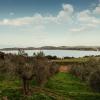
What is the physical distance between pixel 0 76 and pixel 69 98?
126 ft

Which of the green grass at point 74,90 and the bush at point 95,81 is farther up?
the bush at point 95,81

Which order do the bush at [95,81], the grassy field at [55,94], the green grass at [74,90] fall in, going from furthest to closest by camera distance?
the green grass at [74,90] < the bush at [95,81] < the grassy field at [55,94]

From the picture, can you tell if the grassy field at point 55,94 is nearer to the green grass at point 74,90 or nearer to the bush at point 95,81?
the green grass at point 74,90

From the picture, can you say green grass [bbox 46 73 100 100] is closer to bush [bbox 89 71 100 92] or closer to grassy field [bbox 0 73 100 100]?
grassy field [bbox 0 73 100 100]

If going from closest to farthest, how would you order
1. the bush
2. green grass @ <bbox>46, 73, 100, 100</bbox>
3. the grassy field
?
the grassy field
the bush
green grass @ <bbox>46, 73, 100, 100</bbox>

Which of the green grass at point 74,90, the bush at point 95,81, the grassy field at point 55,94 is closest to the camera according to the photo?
the grassy field at point 55,94

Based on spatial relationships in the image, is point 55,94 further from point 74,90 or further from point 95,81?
point 95,81

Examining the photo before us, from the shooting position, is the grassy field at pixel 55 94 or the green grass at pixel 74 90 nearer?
the grassy field at pixel 55 94

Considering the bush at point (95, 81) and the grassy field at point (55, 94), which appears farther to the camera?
the bush at point (95, 81)

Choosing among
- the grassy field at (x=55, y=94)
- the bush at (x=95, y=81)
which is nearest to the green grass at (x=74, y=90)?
the grassy field at (x=55, y=94)

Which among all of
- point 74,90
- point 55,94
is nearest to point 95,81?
point 55,94

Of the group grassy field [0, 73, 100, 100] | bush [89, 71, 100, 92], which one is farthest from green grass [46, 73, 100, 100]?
bush [89, 71, 100, 92]

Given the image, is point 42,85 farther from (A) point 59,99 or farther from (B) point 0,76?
(B) point 0,76

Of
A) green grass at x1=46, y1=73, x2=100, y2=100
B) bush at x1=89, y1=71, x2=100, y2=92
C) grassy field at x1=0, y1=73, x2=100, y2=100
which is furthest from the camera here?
green grass at x1=46, y1=73, x2=100, y2=100
